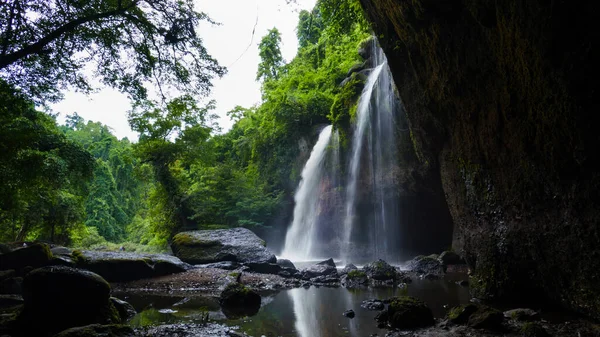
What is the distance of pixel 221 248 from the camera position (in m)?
13.5

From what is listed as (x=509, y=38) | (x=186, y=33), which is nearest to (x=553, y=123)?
(x=509, y=38)

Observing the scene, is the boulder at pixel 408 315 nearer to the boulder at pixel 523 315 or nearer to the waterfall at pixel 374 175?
the boulder at pixel 523 315

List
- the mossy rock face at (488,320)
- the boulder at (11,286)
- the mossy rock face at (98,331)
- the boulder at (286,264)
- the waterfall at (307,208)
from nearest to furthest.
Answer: the mossy rock face at (98,331), the mossy rock face at (488,320), the boulder at (11,286), the boulder at (286,264), the waterfall at (307,208)

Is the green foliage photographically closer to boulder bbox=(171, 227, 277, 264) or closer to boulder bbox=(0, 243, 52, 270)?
boulder bbox=(0, 243, 52, 270)

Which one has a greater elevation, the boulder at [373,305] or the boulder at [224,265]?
the boulder at [224,265]

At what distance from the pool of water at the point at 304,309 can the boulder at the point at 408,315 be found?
33 centimetres

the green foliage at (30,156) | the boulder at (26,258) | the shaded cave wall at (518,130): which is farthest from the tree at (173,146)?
the shaded cave wall at (518,130)

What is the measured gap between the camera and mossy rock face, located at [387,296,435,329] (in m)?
5.29

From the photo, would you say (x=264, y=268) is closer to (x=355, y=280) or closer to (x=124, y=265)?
(x=355, y=280)

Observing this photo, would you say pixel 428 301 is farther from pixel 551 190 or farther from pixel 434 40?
pixel 434 40

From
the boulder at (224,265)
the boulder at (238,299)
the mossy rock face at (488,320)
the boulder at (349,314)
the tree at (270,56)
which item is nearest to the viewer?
the mossy rock face at (488,320)

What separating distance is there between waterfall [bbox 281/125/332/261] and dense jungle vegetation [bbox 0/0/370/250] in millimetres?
Answer: 1339

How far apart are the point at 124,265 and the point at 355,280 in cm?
676

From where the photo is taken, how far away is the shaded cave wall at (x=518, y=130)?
4.75 m
